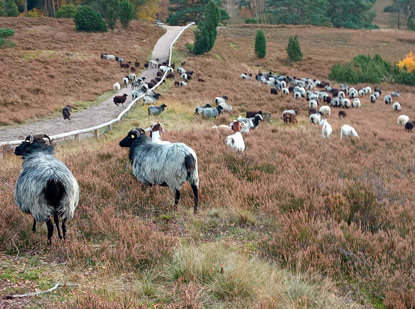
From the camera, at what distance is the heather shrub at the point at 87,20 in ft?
157

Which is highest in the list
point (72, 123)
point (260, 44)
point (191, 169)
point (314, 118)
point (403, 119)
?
point (260, 44)

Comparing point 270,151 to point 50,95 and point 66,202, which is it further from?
point 50,95

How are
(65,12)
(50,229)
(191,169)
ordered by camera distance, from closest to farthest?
(50,229), (191,169), (65,12)

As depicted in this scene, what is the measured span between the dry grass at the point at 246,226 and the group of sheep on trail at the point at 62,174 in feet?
1.22

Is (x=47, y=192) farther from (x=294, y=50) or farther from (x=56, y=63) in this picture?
(x=294, y=50)

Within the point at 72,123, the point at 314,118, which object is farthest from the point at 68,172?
the point at 314,118

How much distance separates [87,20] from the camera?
47.8 metres

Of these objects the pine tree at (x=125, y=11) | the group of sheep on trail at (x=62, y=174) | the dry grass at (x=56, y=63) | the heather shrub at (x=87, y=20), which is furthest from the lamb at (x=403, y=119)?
the heather shrub at (x=87, y=20)

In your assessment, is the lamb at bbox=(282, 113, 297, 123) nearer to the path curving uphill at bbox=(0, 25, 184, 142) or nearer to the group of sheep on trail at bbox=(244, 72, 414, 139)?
the group of sheep on trail at bbox=(244, 72, 414, 139)

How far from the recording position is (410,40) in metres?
63.7

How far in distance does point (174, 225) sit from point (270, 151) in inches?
224

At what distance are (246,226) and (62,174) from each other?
2.91 m

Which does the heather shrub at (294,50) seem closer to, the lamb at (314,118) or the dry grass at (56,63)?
the dry grass at (56,63)

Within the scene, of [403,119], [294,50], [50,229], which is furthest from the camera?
[294,50]
